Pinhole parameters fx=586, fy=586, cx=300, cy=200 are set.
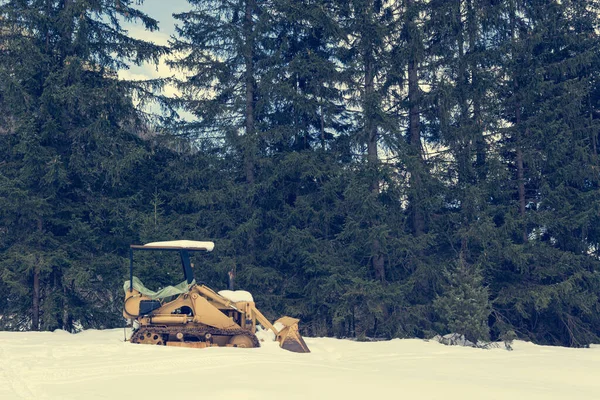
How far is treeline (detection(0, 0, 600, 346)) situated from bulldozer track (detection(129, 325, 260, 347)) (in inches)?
161

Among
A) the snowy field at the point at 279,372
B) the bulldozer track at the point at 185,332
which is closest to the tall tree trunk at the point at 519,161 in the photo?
the snowy field at the point at 279,372

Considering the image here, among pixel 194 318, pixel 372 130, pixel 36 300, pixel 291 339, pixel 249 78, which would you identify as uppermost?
pixel 249 78

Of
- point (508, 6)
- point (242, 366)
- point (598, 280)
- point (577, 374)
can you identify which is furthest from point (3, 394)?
point (508, 6)

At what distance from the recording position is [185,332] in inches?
496

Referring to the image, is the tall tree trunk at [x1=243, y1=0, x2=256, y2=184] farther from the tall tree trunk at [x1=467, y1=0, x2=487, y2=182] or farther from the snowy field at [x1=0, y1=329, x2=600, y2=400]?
the snowy field at [x1=0, y1=329, x2=600, y2=400]

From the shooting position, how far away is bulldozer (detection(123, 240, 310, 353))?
496 inches

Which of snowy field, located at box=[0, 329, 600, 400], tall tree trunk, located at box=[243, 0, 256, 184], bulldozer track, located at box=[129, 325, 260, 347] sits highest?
tall tree trunk, located at box=[243, 0, 256, 184]

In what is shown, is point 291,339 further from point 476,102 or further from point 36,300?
point 476,102

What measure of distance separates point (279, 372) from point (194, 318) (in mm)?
3677

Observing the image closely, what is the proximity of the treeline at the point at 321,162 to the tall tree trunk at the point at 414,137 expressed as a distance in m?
0.07

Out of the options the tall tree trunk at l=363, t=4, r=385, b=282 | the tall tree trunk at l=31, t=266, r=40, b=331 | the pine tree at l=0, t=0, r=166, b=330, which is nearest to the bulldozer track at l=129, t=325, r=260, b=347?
the pine tree at l=0, t=0, r=166, b=330

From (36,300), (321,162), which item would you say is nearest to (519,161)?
(321,162)

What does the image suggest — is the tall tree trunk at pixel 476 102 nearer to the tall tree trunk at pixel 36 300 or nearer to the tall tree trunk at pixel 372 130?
the tall tree trunk at pixel 372 130

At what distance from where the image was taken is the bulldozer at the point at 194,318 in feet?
41.3
